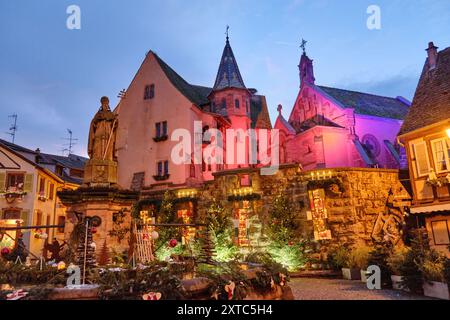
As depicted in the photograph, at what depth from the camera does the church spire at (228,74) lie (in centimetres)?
2809

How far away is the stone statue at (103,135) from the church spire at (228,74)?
66.3ft

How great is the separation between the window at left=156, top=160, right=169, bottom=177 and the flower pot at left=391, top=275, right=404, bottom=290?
16.5 meters

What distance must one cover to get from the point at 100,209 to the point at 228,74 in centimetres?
2328

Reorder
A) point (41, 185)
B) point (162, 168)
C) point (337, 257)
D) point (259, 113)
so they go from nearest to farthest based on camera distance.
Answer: point (337, 257) < point (162, 168) < point (41, 185) < point (259, 113)

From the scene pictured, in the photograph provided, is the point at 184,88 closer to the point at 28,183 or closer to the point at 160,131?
the point at 160,131

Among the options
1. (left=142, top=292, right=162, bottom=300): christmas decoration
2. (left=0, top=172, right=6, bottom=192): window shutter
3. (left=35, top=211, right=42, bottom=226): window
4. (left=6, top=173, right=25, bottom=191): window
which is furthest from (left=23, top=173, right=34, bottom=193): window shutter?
(left=142, top=292, right=162, bottom=300): christmas decoration

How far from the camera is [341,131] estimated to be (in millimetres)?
26719

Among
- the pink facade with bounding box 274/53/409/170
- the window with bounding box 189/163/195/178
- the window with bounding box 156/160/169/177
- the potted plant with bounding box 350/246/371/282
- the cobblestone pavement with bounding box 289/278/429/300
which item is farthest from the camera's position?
the pink facade with bounding box 274/53/409/170

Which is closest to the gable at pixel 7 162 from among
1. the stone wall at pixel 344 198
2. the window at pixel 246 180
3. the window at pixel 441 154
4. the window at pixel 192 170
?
the window at pixel 192 170

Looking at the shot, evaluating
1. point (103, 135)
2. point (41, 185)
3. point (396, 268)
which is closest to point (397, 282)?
point (396, 268)

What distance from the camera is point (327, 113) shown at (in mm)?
29078

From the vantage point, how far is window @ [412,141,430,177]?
51.5ft

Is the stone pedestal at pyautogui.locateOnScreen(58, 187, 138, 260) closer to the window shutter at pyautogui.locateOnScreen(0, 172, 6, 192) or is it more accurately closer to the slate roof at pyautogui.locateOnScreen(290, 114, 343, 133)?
the window shutter at pyautogui.locateOnScreen(0, 172, 6, 192)

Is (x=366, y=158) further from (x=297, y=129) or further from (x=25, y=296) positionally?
(x=25, y=296)
